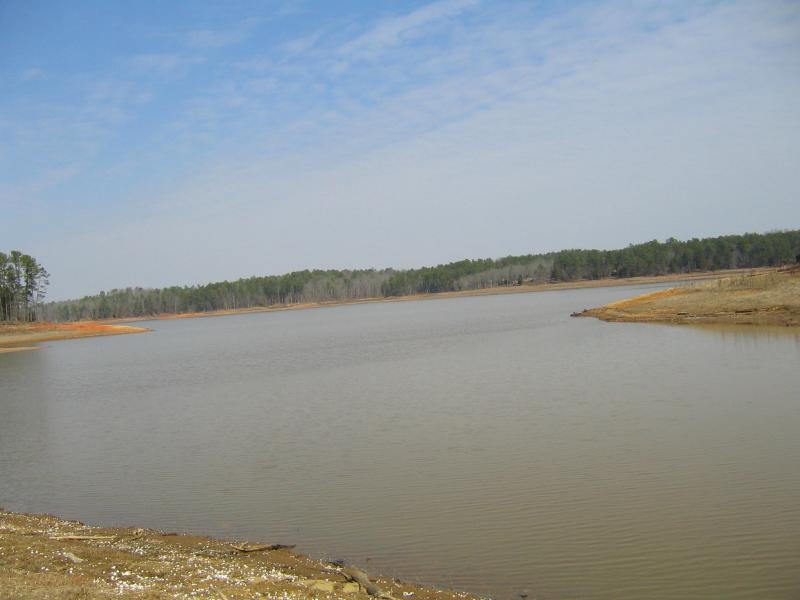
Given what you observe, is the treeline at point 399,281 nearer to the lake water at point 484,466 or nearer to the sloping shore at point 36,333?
the sloping shore at point 36,333

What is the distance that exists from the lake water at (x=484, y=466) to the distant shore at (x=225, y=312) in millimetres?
36892

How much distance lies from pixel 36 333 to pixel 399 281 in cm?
9245

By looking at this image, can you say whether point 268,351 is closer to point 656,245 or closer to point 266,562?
point 266,562

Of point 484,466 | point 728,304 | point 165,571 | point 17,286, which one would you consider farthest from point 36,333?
point 165,571

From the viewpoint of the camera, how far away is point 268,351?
132 ft

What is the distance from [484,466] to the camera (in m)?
11.7

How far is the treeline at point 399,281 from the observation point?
12581 cm

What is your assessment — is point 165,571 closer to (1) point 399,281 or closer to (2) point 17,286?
(2) point 17,286

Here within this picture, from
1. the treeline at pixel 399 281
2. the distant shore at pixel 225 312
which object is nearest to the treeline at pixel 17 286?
the distant shore at pixel 225 312

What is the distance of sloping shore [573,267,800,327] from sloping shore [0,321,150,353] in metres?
56.1

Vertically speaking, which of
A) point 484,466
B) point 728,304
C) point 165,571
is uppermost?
point 728,304

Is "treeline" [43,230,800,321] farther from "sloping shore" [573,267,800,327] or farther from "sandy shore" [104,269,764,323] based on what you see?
"sloping shore" [573,267,800,327]

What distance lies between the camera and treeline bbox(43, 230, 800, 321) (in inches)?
4953

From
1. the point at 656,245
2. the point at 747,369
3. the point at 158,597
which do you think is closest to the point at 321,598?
the point at 158,597
